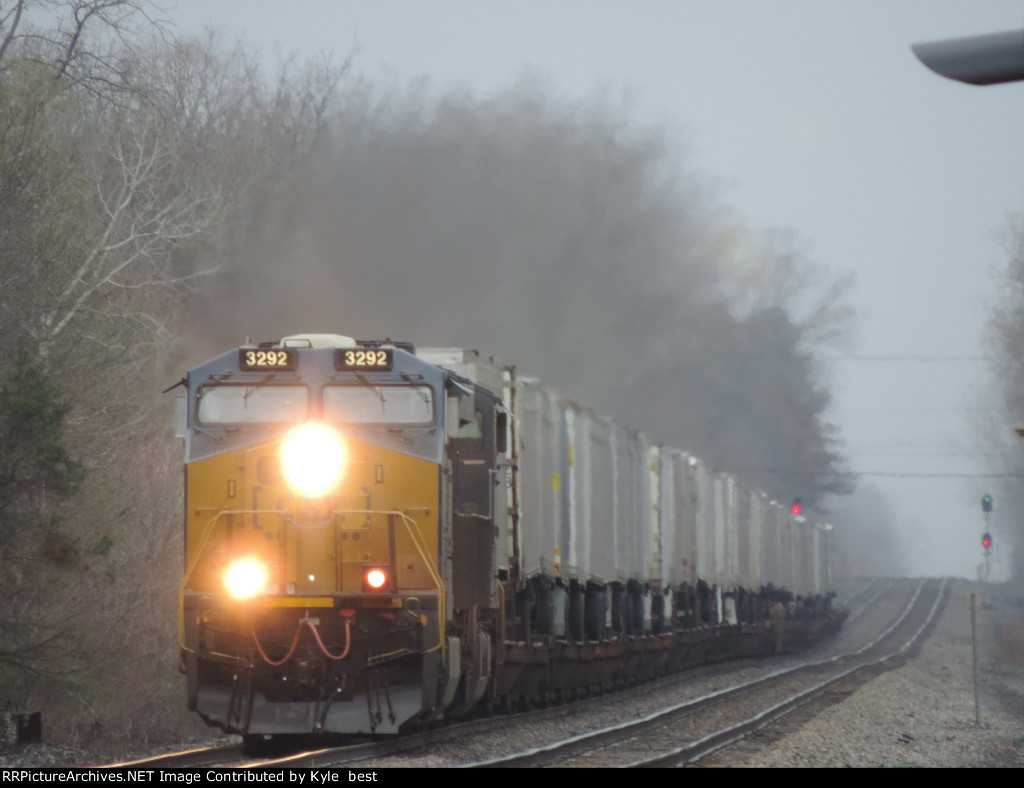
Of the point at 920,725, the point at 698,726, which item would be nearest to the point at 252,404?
the point at 698,726

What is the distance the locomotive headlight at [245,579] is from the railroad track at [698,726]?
246cm

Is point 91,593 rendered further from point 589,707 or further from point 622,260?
point 622,260

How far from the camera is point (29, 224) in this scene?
18234mm

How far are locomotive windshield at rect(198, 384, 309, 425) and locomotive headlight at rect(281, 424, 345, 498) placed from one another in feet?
0.69

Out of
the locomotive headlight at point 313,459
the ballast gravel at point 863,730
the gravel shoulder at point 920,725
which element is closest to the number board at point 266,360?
the locomotive headlight at point 313,459

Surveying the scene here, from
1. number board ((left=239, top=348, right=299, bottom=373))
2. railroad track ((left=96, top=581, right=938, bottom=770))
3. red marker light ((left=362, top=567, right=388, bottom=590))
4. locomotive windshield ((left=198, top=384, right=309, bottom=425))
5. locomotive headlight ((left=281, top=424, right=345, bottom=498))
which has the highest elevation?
number board ((left=239, top=348, right=299, bottom=373))

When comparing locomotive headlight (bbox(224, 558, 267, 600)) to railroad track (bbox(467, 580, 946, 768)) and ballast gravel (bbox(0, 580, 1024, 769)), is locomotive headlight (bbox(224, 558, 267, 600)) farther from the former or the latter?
railroad track (bbox(467, 580, 946, 768))

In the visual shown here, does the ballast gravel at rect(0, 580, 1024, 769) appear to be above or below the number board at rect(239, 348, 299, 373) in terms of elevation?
below

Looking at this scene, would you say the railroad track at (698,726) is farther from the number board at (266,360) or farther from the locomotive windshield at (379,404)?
the number board at (266,360)

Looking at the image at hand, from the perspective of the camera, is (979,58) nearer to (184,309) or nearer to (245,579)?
(245,579)

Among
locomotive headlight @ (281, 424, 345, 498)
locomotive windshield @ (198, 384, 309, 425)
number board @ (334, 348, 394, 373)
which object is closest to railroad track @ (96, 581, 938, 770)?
locomotive headlight @ (281, 424, 345, 498)

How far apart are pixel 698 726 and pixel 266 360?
774 centimetres

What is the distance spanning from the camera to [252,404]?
12.5 meters

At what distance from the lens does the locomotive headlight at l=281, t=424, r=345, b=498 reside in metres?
12.3
